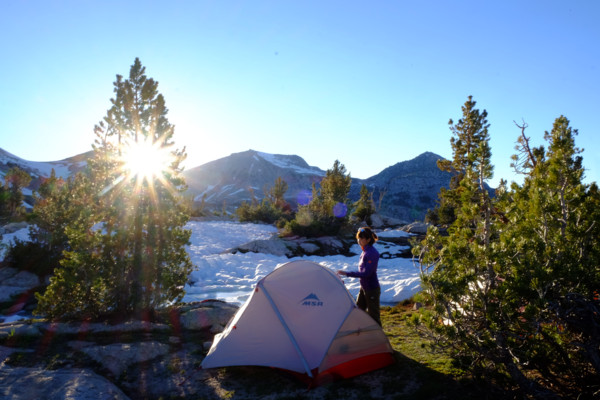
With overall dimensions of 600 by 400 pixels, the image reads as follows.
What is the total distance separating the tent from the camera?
571 centimetres

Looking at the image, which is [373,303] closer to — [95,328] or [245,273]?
[95,328]

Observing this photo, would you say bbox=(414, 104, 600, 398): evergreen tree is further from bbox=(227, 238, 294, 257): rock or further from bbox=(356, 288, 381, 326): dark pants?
bbox=(227, 238, 294, 257): rock

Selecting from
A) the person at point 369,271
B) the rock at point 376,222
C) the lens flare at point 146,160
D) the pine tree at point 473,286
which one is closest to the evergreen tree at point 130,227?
the lens flare at point 146,160

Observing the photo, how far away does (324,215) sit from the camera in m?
29.3

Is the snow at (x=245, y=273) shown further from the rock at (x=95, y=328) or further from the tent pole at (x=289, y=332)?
the tent pole at (x=289, y=332)

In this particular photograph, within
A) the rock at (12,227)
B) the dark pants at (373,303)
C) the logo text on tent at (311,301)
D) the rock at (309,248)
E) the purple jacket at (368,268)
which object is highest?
the rock at (12,227)

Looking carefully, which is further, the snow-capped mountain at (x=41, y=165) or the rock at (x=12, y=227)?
the snow-capped mountain at (x=41, y=165)

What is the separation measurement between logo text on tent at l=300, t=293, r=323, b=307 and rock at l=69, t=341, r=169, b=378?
2881mm

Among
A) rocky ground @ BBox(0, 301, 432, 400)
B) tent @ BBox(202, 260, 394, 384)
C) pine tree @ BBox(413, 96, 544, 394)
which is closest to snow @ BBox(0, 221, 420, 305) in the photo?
rocky ground @ BBox(0, 301, 432, 400)

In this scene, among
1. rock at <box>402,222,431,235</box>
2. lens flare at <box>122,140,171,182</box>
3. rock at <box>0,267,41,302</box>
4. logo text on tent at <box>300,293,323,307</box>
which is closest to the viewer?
logo text on tent at <box>300,293,323,307</box>

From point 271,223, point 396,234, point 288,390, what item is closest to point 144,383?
point 288,390

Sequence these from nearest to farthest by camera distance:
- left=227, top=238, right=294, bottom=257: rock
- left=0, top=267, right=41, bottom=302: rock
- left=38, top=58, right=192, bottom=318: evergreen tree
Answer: left=38, top=58, right=192, bottom=318: evergreen tree, left=0, top=267, right=41, bottom=302: rock, left=227, top=238, right=294, bottom=257: rock

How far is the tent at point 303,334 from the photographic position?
18.7 ft

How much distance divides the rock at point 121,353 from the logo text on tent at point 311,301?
288 centimetres
